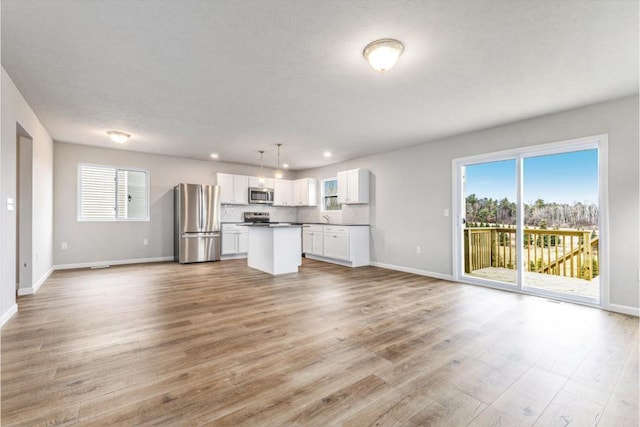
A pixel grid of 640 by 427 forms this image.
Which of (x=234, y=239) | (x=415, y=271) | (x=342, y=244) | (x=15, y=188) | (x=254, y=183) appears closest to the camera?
(x=15, y=188)

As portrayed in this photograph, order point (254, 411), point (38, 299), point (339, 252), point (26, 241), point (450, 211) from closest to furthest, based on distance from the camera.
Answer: point (254, 411) → point (38, 299) → point (26, 241) → point (450, 211) → point (339, 252)

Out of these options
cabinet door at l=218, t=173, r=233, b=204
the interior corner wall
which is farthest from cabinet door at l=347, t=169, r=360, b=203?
the interior corner wall

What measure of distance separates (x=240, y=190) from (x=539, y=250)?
256 inches

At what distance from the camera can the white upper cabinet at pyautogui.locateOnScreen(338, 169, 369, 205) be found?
648 centimetres

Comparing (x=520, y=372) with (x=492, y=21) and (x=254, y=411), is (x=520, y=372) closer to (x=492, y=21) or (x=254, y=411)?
(x=254, y=411)

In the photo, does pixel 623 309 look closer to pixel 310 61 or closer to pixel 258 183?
pixel 310 61

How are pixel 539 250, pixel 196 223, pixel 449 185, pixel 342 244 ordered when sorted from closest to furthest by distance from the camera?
pixel 539 250, pixel 449 185, pixel 342 244, pixel 196 223

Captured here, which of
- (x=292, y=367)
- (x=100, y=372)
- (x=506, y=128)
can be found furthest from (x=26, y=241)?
(x=506, y=128)

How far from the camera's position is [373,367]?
206 cm

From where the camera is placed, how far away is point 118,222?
246 inches

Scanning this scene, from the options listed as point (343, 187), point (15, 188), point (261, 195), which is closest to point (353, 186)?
point (343, 187)

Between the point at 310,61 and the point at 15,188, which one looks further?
the point at 15,188

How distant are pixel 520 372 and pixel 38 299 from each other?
5310 millimetres

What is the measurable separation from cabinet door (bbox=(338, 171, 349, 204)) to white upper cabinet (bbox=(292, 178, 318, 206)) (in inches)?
51.5
